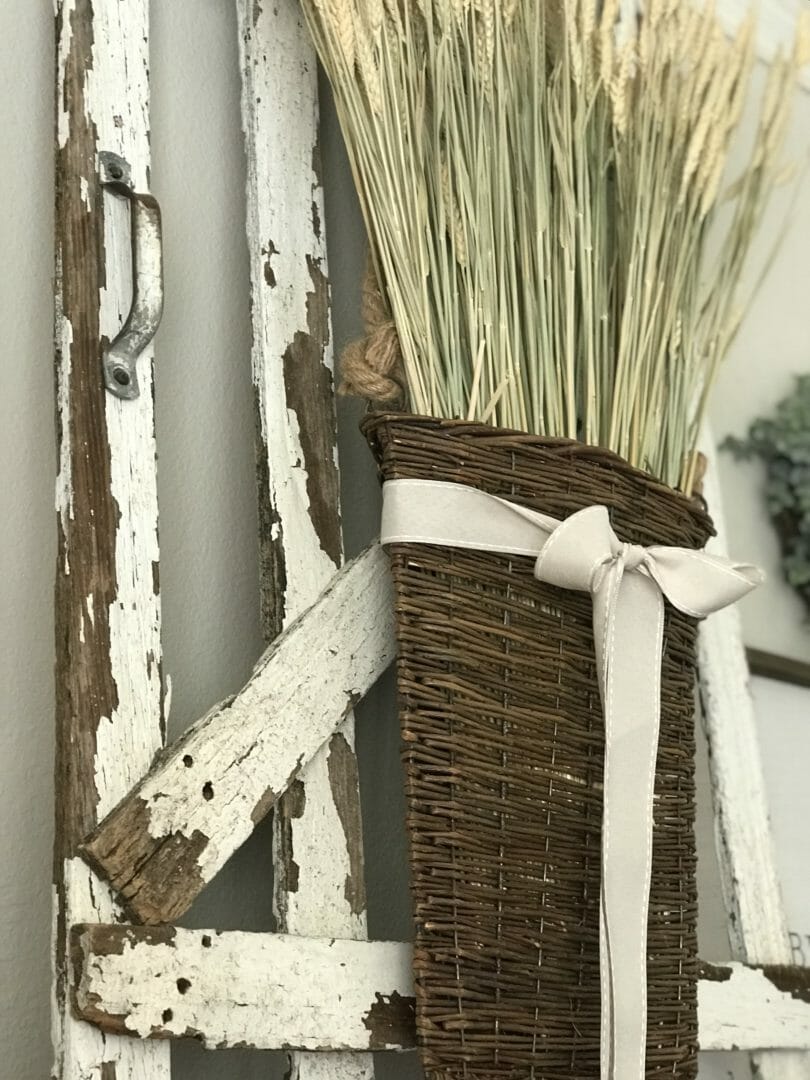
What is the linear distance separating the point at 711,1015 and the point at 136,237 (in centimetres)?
74

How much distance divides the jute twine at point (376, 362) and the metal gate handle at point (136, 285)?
0.45 feet

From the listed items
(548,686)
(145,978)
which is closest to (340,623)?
(548,686)

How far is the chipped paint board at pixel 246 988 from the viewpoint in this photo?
72 cm

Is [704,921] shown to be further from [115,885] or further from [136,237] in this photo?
[136,237]

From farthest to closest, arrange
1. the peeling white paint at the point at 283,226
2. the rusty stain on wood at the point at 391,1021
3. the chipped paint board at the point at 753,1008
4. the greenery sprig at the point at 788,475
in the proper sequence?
1. the greenery sprig at the point at 788,475
2. the chipped paint board at the point at 753,1008
3. the peeling white paint at the point at 283,226
4. the rusty stain on wood at the point at 391,1021

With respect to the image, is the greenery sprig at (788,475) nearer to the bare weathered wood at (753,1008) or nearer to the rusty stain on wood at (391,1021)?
the bare weathered wood at (753,1008)

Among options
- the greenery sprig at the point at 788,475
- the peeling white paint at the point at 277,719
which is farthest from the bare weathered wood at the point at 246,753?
the greenery sprig at the point at 788,475

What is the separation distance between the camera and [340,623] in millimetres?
892

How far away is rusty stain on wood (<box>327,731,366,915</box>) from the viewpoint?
86 centimetres

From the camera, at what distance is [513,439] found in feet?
2.85

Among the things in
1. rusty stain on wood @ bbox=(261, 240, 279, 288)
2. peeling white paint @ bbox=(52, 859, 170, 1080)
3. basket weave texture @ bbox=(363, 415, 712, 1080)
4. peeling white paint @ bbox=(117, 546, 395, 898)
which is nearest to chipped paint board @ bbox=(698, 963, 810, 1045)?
basket weave texture @ bbox=(363, 415, 712, 1080)

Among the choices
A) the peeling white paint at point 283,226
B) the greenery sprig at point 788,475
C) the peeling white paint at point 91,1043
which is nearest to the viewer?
the peeling white paint at point 91,1043

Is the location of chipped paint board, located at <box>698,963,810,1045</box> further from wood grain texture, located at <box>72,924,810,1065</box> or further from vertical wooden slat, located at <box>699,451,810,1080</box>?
wood grain texture, located at <box>72,924,810,1065</box>

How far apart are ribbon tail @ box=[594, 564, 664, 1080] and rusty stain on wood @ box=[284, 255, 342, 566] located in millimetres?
204
